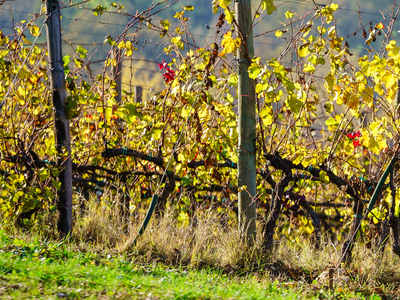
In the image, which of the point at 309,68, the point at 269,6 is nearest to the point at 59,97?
the point at 269,6

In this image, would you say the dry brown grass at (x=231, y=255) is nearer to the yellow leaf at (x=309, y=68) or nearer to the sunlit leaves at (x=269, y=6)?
the yellow leaf at (x=309, y=68)

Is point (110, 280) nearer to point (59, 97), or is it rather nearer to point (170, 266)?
point (170, 266)

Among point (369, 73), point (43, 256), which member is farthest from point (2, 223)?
point (369, 73)

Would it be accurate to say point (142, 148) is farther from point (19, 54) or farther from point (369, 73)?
point (369, 73)

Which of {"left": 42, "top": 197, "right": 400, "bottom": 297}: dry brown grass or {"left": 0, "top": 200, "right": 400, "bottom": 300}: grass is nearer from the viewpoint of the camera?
{"left": 0, "top": 200, "right": 400, "bottom": 300}: grass

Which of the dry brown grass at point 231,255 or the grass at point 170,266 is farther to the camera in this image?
the dry brown grass at point 231,255

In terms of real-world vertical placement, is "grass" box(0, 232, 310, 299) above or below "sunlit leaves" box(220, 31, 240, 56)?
below

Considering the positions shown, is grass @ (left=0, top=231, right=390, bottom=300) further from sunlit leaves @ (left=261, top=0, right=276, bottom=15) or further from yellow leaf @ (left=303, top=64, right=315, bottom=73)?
sunlit leaves @ (left=261, top=0, right=276, bottom=15)

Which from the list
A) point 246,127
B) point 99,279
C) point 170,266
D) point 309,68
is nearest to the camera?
point 99,279

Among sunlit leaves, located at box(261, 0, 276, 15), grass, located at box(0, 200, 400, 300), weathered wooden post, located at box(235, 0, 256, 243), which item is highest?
sunlit leaves, located at box(261, 0, 276, 15)

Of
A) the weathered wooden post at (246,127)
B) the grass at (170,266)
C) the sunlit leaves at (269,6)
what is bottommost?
the grass at (170,266)

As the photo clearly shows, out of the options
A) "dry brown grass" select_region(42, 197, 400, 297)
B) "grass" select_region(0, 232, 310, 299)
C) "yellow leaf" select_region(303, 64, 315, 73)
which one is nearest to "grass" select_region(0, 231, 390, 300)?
"grass" select_region(0, 232, 310, 299)

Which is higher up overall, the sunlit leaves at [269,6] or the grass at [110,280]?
the sunlit leaves at [269,6]

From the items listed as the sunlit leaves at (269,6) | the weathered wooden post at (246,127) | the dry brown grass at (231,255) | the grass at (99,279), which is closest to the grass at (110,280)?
the grass at (99,279)
